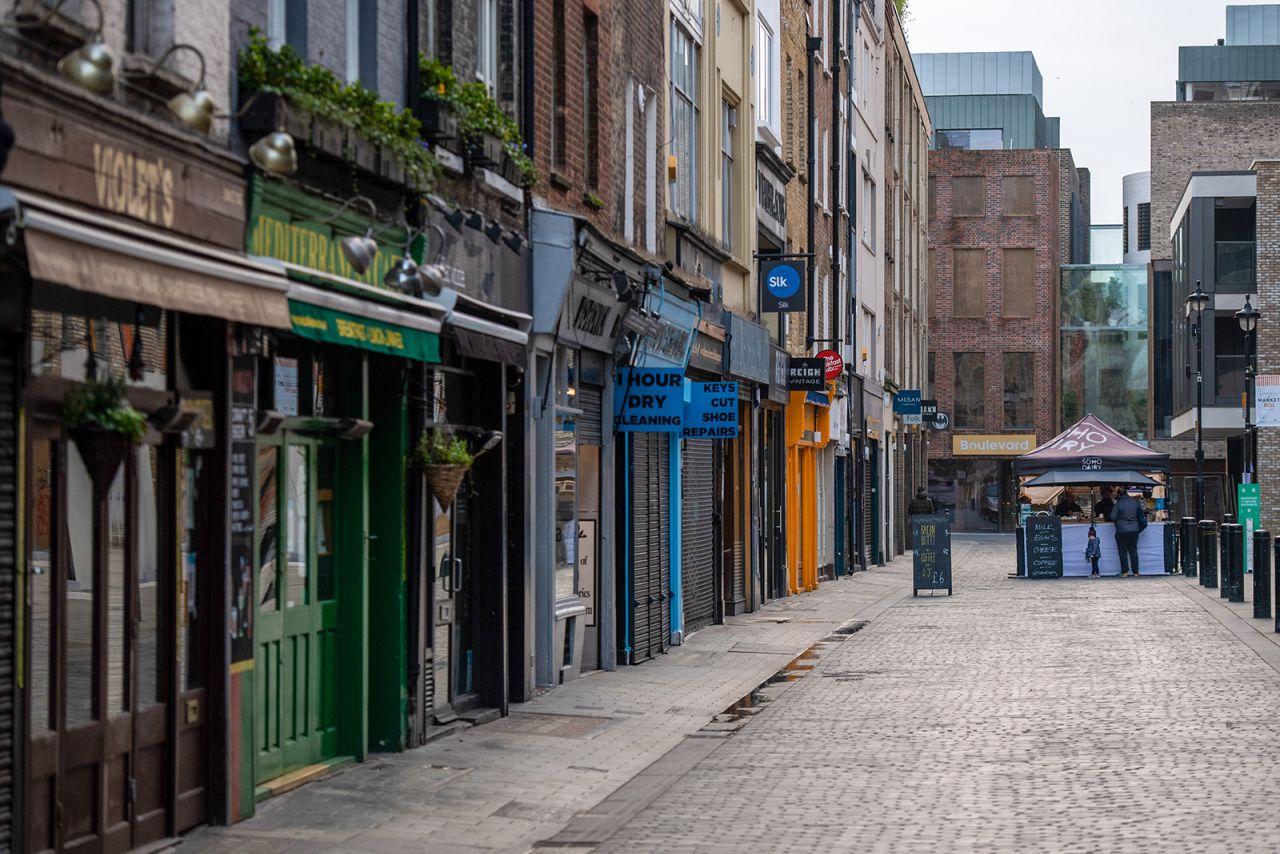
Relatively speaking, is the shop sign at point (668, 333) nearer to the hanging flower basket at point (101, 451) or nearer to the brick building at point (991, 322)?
the hanging flower basket at point (101, 451)

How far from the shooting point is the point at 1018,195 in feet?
237

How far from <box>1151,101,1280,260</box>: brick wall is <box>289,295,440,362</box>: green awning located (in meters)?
66.9

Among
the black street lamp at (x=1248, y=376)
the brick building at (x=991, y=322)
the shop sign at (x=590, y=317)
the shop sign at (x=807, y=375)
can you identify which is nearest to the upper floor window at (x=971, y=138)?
the brick building at (x=991, y=322)

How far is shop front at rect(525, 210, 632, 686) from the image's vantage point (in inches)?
601

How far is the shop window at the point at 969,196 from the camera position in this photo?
72062 mm

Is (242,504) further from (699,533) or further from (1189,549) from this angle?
(1189,549)

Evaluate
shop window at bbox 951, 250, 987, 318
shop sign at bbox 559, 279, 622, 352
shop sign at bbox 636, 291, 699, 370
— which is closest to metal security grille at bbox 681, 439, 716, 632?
shop sign at bbox 636, 291, 699, 370

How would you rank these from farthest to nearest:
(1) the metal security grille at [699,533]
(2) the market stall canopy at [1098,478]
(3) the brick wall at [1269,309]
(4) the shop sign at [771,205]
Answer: (3) the brick wall at [1269,309], (2) the market stall canopy at [1098,478], (4) the shop sign at [771,205], (1) the metal security grille at [699,533]

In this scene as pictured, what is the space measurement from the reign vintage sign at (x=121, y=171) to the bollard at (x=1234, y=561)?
851 inches

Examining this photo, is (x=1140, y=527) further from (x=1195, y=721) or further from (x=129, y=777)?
(x=129, y=777)

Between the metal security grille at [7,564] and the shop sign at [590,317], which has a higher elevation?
the shop sign at [590,317]

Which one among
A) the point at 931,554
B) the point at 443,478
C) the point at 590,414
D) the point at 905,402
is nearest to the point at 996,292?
the point at 905,402

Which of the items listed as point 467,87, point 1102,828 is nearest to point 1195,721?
point 1102,828

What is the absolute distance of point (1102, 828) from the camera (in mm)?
9453
